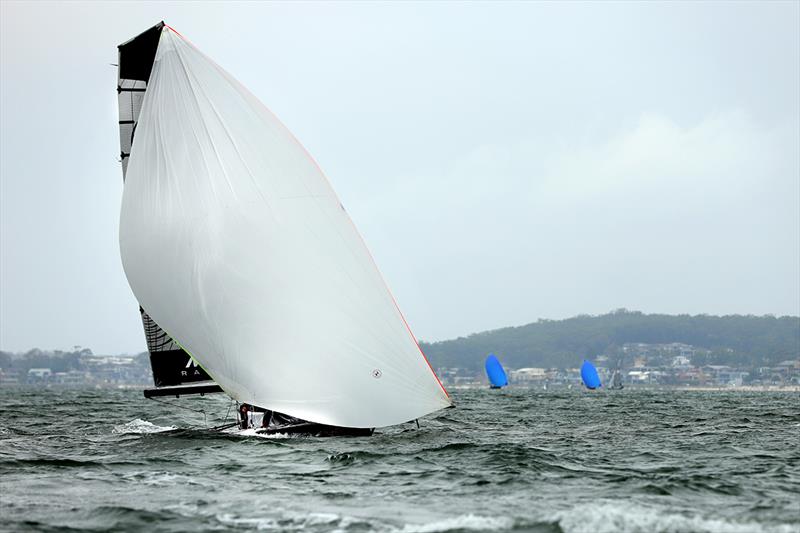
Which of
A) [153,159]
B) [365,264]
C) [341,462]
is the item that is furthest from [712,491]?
[153,159]

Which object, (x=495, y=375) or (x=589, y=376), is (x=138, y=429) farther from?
(x=589, y=376)

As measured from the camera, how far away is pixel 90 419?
3559cm

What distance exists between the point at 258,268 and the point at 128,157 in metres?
6.85

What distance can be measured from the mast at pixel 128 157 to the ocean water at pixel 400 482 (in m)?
1.58

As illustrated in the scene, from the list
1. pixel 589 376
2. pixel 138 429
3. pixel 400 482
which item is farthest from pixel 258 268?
pixel 589 376

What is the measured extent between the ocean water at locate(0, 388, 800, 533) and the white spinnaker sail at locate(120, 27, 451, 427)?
1400mm

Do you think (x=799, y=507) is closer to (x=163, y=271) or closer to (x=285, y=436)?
(x=285, y=436)

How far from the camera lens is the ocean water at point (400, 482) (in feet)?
42.0

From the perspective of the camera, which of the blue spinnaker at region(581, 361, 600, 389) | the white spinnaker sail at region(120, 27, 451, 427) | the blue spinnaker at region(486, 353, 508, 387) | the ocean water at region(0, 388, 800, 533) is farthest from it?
the blue spinnaker at region(581, 361, 600, 389)

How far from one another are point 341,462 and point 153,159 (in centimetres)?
878

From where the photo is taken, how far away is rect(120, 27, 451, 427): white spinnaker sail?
21.0 meters

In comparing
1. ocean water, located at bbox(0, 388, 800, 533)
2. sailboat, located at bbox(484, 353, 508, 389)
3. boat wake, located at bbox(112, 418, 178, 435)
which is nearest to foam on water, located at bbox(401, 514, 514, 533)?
ocean water, located at bbox(0, 388, 800, 533)

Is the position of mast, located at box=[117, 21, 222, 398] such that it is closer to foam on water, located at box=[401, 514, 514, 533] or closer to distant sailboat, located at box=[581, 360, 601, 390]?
foam on water, located at box=[401, 514, 514, 533]

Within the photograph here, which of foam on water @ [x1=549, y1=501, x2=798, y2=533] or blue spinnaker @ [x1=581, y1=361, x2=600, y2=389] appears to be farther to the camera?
blue spinnaker @ [x1=581, y1=361, x2=600, y2=389]
